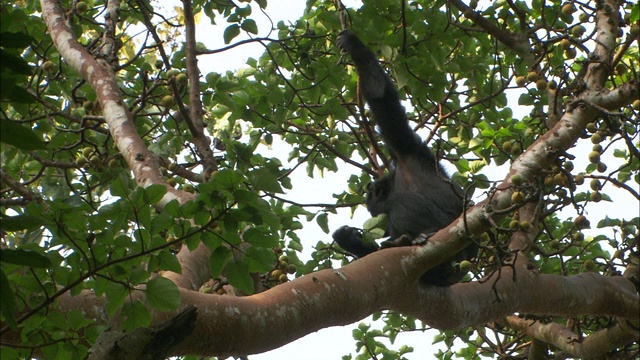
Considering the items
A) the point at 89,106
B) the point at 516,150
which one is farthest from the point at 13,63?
the point at 516,150

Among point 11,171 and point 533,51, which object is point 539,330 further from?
point 11,171

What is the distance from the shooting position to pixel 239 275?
2.52 metres

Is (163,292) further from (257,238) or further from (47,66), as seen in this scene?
(47,66)

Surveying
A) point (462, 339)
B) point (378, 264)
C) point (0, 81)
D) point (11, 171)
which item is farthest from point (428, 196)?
point (0, 81)

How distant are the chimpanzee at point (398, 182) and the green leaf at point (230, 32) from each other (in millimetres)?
674

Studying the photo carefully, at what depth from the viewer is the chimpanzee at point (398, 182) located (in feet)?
15.7

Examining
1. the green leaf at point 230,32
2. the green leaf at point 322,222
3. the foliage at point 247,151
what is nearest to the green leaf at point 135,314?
the foliage at point 247,151

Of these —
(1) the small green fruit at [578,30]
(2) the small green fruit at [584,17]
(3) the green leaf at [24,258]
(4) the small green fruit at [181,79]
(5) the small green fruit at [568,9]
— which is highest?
(5) the small green fruit at [568,9]

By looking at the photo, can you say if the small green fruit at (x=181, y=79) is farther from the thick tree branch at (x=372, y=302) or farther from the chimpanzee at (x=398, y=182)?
the thick tree branch at (x=372, y=302)

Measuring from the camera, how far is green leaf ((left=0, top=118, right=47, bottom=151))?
4.48 feet

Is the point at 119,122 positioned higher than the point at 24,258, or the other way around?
the point at 119,122

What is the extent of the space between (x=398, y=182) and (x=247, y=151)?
1842 millimetres

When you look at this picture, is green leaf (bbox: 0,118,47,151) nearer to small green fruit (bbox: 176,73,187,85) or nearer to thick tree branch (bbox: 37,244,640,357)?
thick tree branch (bbox: 37,244,640,357)

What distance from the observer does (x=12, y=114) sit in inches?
214
